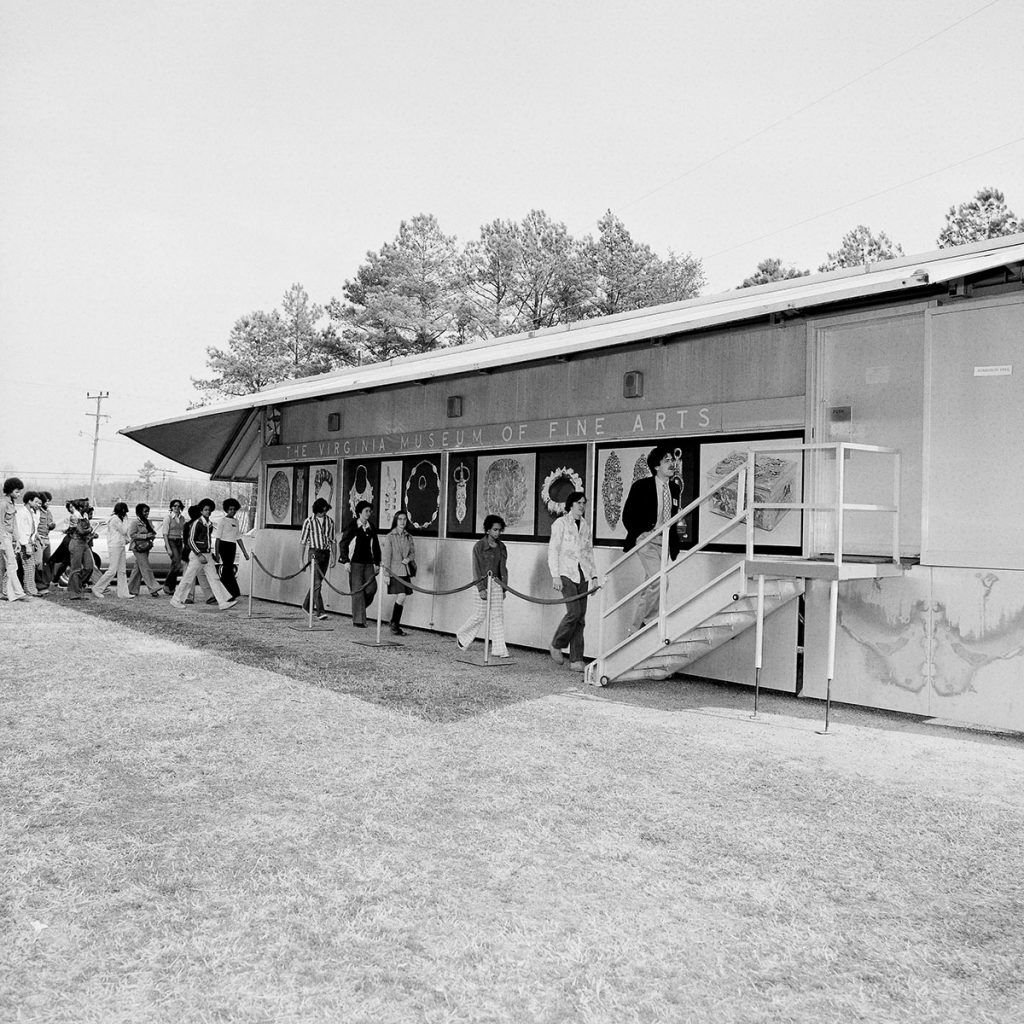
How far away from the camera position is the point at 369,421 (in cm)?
1525

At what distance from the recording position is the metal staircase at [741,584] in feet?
25.7

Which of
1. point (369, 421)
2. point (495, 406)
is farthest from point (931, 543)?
point (369, 421)

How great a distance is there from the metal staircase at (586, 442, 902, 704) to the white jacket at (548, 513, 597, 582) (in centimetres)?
90

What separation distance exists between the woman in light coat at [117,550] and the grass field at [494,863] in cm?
901

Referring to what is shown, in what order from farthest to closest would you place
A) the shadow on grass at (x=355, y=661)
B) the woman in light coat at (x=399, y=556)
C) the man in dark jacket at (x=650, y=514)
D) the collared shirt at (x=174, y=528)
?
the collared shirt at (x=174, y=528) → the woman in light coat at (x=399, y=556) → the man in dark jacket at (x=650, y=514) → the shadow on grass at (x=355, y=661)

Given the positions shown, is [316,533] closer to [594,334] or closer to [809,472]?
[594,334]

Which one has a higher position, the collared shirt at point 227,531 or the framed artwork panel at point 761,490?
the framed artwork panel at point 761,490

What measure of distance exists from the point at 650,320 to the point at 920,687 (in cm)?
584

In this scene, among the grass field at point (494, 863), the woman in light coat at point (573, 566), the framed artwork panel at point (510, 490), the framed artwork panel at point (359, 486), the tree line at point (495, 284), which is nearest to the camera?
the grass field at point (494, 863)

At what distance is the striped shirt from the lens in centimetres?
1433

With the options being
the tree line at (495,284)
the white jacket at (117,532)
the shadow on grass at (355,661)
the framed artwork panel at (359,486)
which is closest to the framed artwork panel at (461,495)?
the shadow on grass at (355,661)

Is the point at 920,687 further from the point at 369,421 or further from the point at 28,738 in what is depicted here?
the point at 369,421

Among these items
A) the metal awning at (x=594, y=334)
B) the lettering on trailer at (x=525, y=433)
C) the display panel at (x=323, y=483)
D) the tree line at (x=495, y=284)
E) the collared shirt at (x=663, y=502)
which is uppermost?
the tree line at (x=495, y=284)

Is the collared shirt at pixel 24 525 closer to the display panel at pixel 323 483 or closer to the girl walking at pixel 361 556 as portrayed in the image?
the display panel at pixel 323 483
